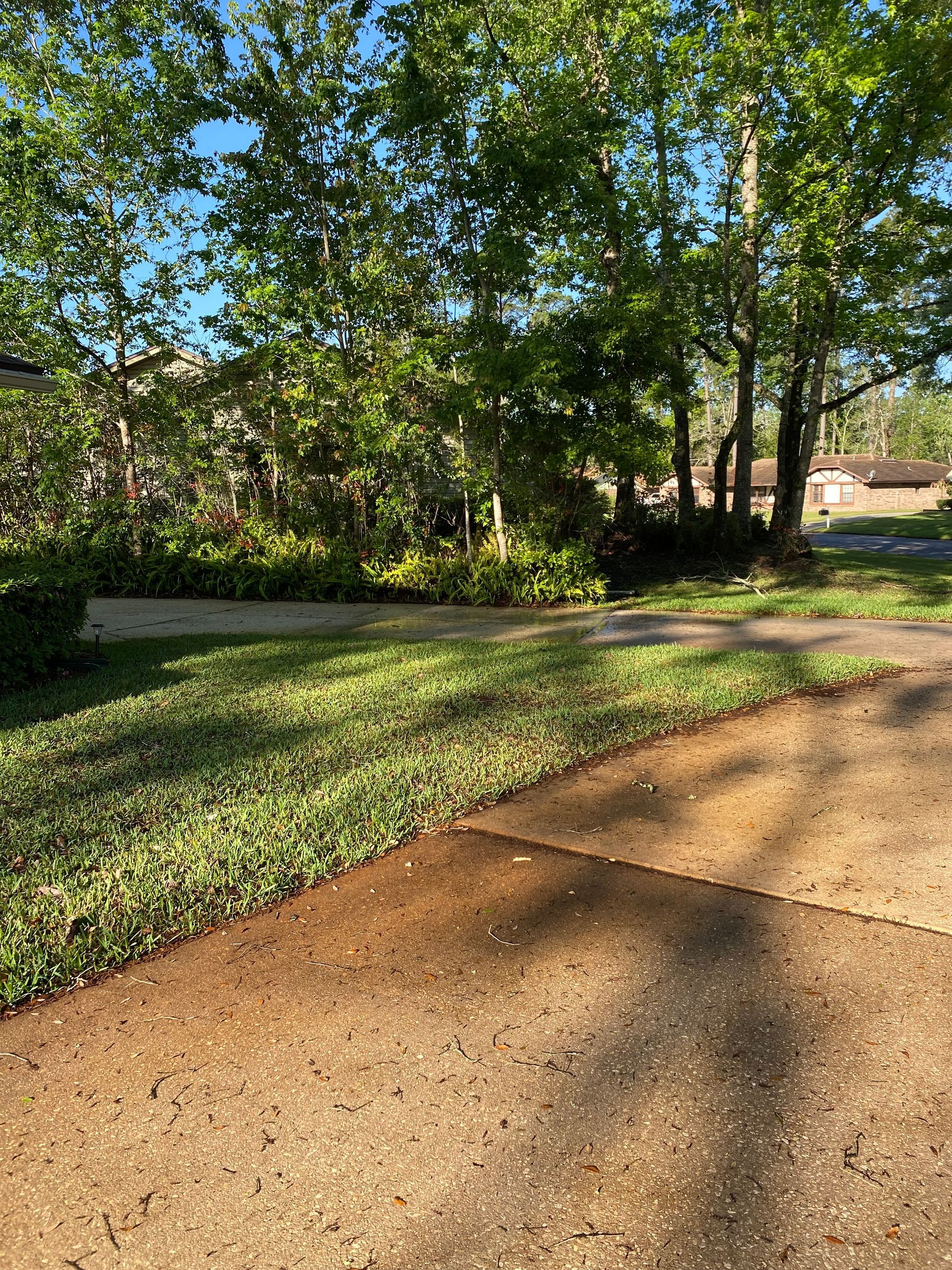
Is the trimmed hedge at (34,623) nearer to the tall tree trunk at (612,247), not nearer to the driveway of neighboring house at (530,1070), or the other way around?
the driveway of neighboring house at (530,1070)

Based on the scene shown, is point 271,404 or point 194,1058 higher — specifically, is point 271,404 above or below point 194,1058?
above

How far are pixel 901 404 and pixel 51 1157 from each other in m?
102

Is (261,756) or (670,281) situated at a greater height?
(670,281)

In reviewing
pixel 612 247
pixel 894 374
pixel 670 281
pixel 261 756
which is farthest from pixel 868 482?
pixel 261 756

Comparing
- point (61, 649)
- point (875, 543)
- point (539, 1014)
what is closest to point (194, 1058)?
point (539, 1014)

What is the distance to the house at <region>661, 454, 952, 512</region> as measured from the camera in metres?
64.9

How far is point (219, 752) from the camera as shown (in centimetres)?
459

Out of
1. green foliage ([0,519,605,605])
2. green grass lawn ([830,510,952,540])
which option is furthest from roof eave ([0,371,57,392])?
green grass lawn ([830,510,952,540])

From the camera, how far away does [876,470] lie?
67500mm

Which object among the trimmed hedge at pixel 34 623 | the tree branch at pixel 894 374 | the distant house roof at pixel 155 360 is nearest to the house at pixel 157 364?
the distant house roof at pixel 155 360

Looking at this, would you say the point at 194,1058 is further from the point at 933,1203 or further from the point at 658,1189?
the point at 933,1203

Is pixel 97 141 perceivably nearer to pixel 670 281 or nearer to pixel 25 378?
pixel 25 378

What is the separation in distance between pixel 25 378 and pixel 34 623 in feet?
26.4

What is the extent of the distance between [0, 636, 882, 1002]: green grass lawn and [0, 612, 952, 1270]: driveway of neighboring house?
10.2 inches
